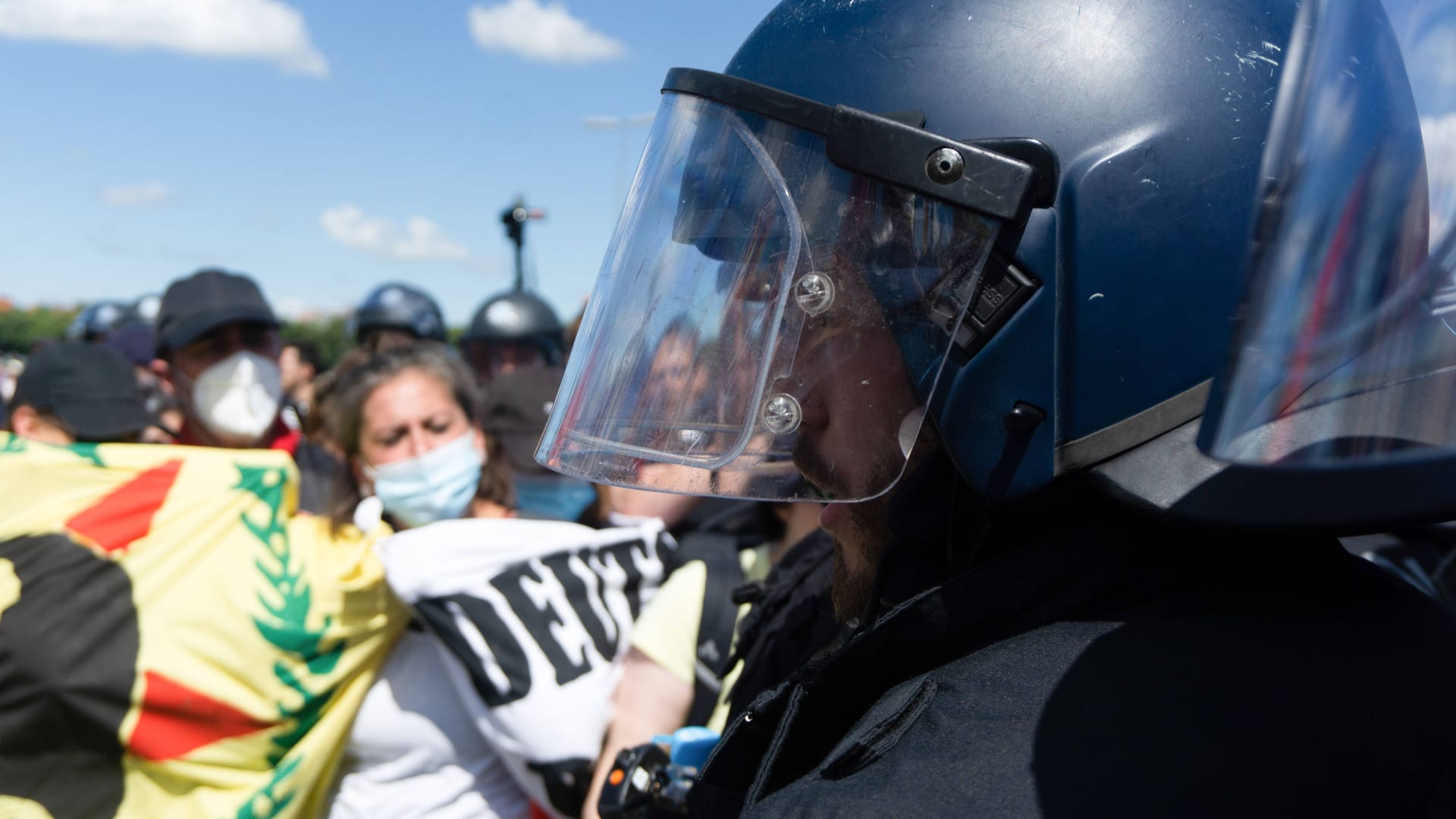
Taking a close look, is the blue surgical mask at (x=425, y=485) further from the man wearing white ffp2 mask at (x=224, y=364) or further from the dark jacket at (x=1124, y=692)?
the dark jacket at (x=1124, y=692)

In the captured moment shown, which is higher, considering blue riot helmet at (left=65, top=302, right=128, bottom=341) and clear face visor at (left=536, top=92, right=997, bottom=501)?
clear face visor at (left=536, top=92, right=997, bottom=501)

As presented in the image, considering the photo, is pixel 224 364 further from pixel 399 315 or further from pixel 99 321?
pixel 99 321

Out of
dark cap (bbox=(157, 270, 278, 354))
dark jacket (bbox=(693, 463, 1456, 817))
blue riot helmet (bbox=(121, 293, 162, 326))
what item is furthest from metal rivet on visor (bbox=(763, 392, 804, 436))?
blue riot helmet (bbox=(121, 293, 162, 326))

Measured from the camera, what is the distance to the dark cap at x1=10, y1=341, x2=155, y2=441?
3.72 metres

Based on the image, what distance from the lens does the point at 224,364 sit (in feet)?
12.6

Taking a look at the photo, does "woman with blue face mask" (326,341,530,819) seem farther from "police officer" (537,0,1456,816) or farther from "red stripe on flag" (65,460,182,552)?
"police officer" (537,0,1456,816)

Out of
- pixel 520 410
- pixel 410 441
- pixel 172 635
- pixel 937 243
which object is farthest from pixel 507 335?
pixel 937 243

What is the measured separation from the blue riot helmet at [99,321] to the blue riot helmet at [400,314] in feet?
9.23

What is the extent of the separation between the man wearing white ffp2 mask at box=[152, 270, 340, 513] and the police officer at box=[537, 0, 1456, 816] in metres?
2.76

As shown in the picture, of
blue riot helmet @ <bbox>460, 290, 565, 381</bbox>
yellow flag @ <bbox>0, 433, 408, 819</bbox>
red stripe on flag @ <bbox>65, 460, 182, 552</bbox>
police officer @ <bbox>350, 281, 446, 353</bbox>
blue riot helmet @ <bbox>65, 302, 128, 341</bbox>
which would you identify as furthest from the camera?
blue riot helmet @ <bbox>65, 302, 128, 341</bbox>

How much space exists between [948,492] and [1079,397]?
0.62 feet

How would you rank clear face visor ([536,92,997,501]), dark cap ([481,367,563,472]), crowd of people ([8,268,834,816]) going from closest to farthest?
clear face visor ([536,92,997,501]) < crowd of people ([8,268,834,816]) < dark cap ([481,367,563,472])

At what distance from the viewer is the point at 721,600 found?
8.16 ft

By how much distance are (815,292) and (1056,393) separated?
299 mm
